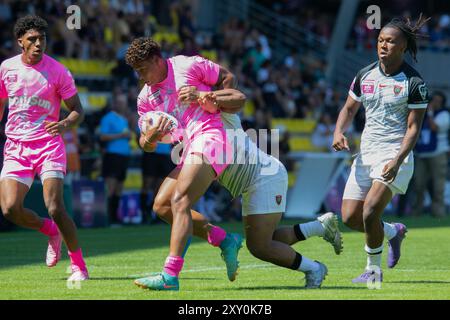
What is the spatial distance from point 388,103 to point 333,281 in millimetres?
1736

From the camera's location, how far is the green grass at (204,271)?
9.09 m

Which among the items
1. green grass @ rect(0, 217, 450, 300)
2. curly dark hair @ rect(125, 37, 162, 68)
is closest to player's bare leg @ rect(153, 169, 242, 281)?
green grass @ rect(0, 217, 450, 300)

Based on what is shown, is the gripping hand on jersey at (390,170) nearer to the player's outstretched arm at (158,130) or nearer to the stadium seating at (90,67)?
the player's outstretched arm at (158,130)

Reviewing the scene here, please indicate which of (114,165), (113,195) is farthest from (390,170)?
(113,195)

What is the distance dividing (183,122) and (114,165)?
1109 centimetres

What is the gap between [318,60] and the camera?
32031mm

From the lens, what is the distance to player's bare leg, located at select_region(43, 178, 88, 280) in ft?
34.1

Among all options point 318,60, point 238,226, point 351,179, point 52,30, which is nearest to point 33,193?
point 238,226

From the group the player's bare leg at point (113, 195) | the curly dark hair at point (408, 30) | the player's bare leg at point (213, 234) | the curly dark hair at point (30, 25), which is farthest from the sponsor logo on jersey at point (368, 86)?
the player's bare leg at point (113, 195)

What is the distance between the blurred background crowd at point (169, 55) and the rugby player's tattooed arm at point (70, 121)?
30.2 feet

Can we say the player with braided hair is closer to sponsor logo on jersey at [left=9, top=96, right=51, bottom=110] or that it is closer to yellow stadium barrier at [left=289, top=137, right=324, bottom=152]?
sponsor logo on jersey at [left=9, top=96, right=51, bottom=110]

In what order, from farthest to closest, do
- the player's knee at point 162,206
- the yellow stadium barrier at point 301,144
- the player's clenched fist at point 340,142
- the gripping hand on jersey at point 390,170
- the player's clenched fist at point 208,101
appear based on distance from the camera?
the yellow stadium barrier at point 301,144
the player's clenched fist at point 340,142
the gripping hand on jersey at point 390,170
the player's knee at point 162,206
the player's clenched fist at point 208,101

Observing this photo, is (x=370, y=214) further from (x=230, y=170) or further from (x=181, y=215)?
(x=181, y=215)

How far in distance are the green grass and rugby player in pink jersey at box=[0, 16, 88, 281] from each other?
2.16ft
